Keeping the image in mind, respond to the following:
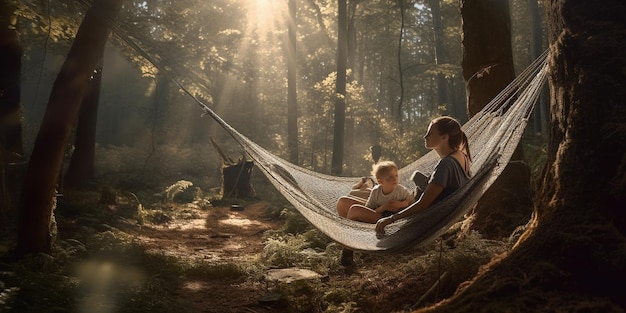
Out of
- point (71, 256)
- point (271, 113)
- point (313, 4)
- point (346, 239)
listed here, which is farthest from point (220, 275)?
point (271, 113)

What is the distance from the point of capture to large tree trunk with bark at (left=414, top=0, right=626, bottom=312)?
1563mm

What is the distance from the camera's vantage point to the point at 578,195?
5.97 feet

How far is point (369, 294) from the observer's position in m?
3.22

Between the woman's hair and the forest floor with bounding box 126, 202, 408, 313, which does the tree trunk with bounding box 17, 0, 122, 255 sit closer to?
the forest floor with bounding box 126, 202, 408, 313

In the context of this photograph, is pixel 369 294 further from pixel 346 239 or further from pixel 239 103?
pixel 239 103

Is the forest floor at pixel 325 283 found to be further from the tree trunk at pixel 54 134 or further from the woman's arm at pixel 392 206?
the tree trunk at pixel 54 134

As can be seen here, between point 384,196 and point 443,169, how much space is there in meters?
0.83

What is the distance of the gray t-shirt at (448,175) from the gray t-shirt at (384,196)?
2.28 ft

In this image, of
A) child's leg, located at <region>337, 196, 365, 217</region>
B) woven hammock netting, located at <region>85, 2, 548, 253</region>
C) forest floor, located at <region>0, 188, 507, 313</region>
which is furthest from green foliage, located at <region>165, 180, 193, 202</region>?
child's leg, located at <region>337, 196, 365, 217</region>

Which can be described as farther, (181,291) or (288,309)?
(181,291)

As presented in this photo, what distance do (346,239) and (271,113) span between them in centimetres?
1816

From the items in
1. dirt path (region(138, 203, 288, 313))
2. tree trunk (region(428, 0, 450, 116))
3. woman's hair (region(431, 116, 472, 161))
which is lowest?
dirt path (region(138, 203, 288, 313))

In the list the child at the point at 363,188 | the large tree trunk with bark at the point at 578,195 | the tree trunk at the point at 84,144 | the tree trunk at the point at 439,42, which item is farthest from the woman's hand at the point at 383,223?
the tree trunk at the point at 439,42

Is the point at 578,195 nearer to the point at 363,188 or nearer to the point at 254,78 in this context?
the point at 363,188
